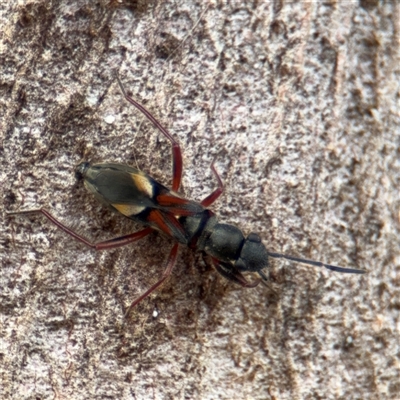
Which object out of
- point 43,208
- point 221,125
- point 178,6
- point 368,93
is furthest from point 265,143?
point 43,208

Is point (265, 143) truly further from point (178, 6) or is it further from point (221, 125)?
point (178, 6)

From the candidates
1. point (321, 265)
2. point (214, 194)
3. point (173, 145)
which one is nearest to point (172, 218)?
point (214, 194)

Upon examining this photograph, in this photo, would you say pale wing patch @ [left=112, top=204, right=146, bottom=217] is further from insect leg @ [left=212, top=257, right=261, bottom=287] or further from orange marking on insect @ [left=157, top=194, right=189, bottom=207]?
insect leg @ [left=212, top=257, right=261, bottom=287]

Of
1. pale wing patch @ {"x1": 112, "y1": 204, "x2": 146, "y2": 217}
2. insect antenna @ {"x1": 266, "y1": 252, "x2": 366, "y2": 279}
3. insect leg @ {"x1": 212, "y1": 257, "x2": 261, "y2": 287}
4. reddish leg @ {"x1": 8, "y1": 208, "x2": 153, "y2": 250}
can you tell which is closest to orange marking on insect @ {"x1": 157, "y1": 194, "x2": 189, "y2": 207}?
pale wing patch @ {"x1": 112, "y1": 204, "x2": 146, "y2": 217}

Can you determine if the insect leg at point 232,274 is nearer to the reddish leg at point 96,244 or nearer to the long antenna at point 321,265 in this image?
the long antenna at point 321,265

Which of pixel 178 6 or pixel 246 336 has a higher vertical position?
pixel 178 6

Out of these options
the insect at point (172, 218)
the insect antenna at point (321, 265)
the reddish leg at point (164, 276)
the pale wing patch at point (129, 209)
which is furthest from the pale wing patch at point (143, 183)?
the insect antenna at point (321, 265)
